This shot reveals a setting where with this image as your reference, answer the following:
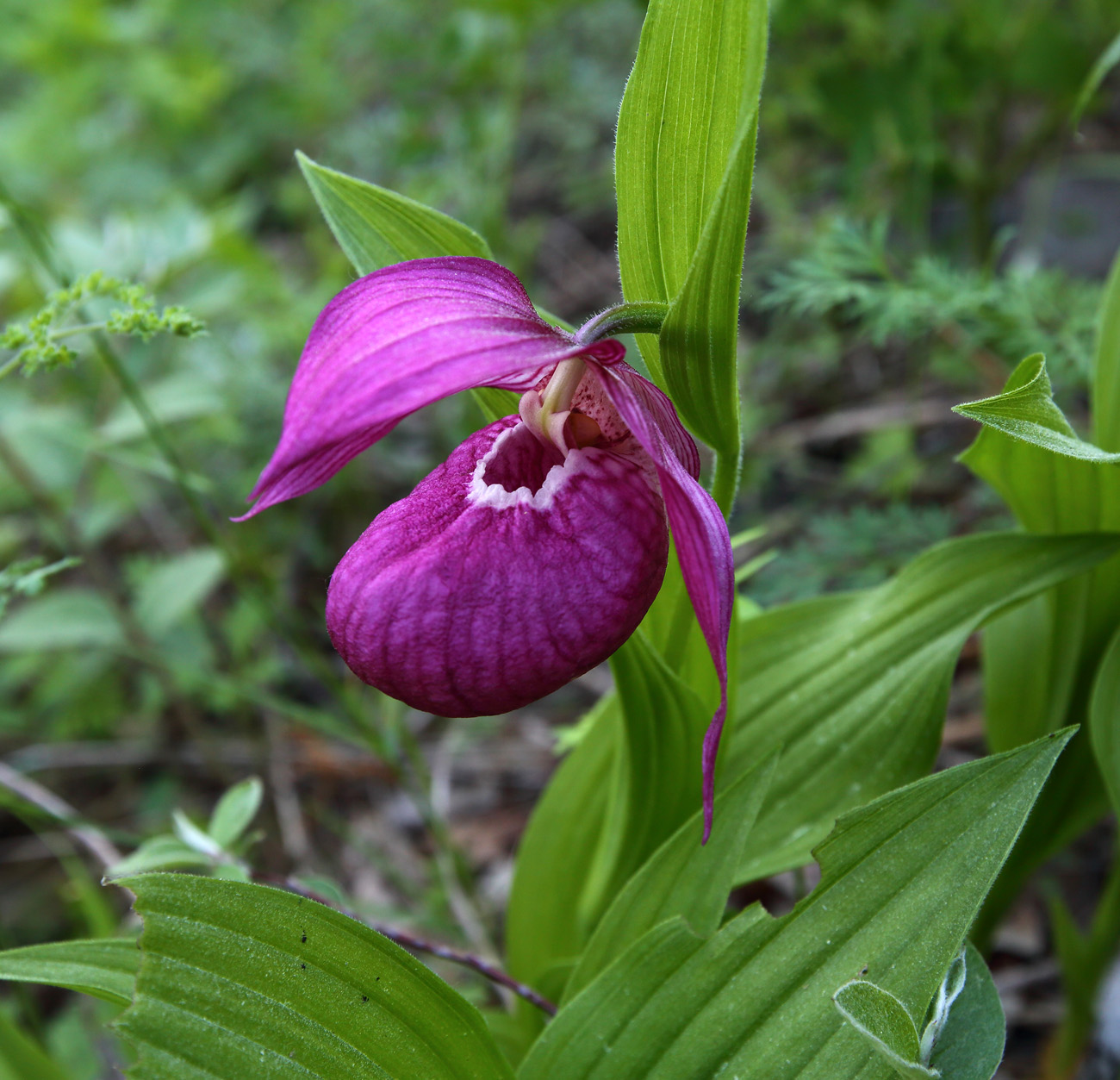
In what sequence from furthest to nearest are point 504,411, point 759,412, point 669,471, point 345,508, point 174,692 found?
point 345,508, point 759,412, point 174,692, point 504,411, point 669,471

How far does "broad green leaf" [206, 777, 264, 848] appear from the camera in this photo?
0.94 metres

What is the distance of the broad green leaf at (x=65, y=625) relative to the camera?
1.65 meters

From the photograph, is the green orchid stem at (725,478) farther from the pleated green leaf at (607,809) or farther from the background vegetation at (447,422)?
the background vegetation at (447,422)

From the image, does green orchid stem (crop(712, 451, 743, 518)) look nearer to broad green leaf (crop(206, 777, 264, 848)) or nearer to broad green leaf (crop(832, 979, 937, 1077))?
broad green leaf (crop(832, 979, 937, 1077))

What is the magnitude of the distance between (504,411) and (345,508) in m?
1.42

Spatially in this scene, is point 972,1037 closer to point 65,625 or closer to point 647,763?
point 647,763

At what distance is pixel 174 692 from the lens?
6.12 feet

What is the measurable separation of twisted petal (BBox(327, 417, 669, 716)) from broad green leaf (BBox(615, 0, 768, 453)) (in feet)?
0.34

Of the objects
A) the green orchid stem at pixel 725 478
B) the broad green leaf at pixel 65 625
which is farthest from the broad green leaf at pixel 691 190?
the broad green leaf at pixel 65 625

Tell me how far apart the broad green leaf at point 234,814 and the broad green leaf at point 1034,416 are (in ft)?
2.50

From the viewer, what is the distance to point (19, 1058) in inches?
37.4

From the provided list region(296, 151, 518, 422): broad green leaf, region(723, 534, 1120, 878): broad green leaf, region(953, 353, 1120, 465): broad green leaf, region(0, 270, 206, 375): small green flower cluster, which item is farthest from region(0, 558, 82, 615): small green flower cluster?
region(953, 353, 1120, 465): broad green leaf

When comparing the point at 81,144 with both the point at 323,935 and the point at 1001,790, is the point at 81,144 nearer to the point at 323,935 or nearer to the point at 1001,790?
the point at 323,935

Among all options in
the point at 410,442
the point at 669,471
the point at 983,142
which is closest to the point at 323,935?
the point at 669,471
